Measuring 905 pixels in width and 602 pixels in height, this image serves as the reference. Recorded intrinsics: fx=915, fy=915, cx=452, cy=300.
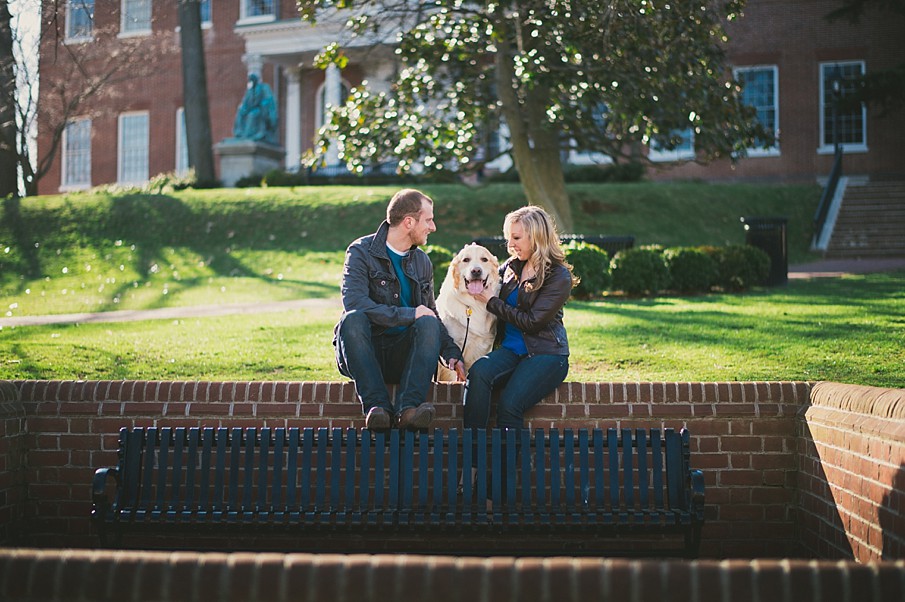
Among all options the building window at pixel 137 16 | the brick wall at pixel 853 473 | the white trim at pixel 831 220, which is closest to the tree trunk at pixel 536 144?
the white trim at pixel 831 220

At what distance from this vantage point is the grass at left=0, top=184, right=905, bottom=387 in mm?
7363

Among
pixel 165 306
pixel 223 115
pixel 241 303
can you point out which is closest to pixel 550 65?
pixel 241 303

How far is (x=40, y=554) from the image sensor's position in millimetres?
2689

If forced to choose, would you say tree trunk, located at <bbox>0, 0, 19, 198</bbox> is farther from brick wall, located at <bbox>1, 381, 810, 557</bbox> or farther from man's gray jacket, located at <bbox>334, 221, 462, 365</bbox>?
man's gray jacket, located at <bbox>334, 221, 462, 365</bbox>

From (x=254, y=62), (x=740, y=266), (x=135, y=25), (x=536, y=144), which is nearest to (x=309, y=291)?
(x=536, y=144)

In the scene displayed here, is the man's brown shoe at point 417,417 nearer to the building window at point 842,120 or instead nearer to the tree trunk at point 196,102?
the tree trunk at point 196,102

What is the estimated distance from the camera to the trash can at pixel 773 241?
1359 cm

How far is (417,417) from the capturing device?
15.3 ft

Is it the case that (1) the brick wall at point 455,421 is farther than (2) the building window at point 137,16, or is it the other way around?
(2) the building window at point 137,16

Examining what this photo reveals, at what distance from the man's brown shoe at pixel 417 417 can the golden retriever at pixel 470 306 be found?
1.05 m

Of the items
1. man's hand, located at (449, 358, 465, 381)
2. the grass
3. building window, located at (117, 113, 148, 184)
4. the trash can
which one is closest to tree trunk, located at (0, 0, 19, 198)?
the grass

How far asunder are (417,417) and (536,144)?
11723 mm

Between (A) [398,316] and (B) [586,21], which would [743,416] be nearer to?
(A) [398,316]

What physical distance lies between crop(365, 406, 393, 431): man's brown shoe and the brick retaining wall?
473 millimetres
